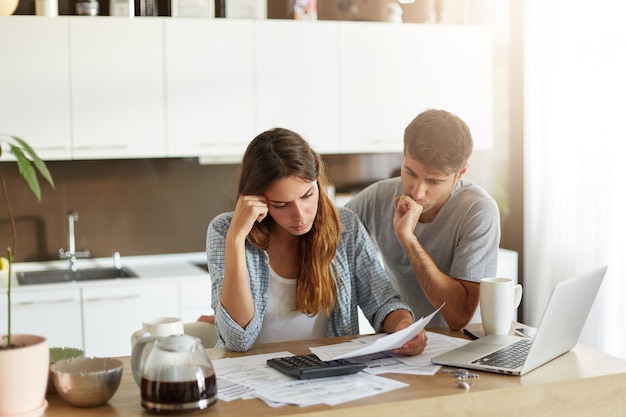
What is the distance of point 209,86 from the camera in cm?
417

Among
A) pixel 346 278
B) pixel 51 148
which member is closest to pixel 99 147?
pixel 51 148

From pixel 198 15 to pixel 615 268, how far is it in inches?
93.8

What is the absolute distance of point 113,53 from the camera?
158 inches

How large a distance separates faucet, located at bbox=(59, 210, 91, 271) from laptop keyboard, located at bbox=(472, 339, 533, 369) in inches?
→ 104

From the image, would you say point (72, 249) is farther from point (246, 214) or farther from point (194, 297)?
point (246, 214)

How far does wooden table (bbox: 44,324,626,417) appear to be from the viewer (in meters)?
1.74

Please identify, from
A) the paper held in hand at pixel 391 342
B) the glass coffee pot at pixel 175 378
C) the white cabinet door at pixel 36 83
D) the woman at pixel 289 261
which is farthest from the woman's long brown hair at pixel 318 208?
the white cabinet door at pixel 36 83

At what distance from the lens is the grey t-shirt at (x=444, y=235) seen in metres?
2.61

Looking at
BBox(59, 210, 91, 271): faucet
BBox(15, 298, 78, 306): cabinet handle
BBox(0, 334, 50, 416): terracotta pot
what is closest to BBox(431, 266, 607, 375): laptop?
BBox(0, 334, 50, 416): terracotta pot

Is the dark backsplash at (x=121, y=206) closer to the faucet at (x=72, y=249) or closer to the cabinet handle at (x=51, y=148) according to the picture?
the faucet at (x=72, y=249)

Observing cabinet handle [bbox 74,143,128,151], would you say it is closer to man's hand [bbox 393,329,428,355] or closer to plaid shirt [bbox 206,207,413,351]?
plaid shirt [bbox 206,207,413,351]

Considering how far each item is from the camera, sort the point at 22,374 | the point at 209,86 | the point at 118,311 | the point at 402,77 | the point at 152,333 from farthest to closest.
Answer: the point at 402,77, the point at 209,86, the point at 118,311, the point at 152,333, the point at 22,374

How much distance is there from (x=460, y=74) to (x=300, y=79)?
93cm

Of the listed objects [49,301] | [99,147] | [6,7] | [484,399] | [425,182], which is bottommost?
[49,301]
